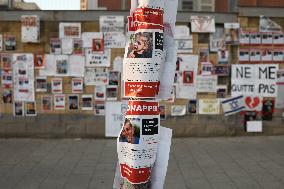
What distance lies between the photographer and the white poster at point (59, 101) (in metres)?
9.91

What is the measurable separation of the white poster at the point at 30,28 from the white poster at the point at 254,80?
4.31 m

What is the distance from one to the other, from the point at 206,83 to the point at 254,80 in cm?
109

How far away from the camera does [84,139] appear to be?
32.8 ft

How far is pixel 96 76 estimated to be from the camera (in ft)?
32.3

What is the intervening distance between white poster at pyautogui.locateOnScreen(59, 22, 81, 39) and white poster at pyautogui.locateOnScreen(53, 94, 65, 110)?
4.18 ft

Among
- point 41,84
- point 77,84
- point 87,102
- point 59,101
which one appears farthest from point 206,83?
point 41,84

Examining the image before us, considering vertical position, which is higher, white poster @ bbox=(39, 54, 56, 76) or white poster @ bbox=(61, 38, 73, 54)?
white poster @ bbox=(61, 38, 73, 54)

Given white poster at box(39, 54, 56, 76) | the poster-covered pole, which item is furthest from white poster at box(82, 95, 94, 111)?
the poster-covered pole

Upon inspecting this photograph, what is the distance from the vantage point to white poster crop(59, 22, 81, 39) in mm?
9719

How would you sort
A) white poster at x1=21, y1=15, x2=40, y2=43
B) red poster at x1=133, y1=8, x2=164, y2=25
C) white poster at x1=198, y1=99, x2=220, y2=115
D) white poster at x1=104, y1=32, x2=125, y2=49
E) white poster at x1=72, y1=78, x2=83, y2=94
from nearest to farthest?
1. red poster at x1=133, y1=8, x2=164, y2=25
2. white poster at x1=21, y1=15, x2=40, y2=43
3. white poster at x1=104, y1=32, x2=125, y2=49
4. white poster at x1=72, y1=78, x2=83, y2=94
5. white poster at x1=198, y1=99, x2=220, y2=115

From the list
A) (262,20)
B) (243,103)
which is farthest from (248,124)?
(262,20)

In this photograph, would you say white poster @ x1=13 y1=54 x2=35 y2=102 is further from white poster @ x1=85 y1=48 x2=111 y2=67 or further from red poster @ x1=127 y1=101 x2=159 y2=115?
red poster @ x1=127 y1=101 x2=159 y2=115

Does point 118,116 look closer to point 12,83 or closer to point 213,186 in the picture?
point 12,83

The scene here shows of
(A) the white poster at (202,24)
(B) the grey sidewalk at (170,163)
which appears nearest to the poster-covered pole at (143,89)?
(B) the grey sidewalk at (170,163)
